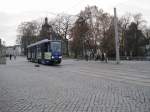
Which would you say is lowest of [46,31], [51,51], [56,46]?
[51,51]

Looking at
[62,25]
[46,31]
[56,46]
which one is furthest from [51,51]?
[46,31]

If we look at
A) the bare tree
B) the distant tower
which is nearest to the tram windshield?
the bare tree

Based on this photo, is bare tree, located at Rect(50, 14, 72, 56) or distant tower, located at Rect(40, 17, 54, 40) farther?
distant tower, located at Rect(40, 17, 54, 40)

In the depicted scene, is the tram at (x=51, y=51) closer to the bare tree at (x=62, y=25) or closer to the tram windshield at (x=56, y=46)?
the tram windshield at (x=56, y=46)

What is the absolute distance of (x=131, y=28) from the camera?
88.1 m

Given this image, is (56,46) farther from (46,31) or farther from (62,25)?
(46,31)

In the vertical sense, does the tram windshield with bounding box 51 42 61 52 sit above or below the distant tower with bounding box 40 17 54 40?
below

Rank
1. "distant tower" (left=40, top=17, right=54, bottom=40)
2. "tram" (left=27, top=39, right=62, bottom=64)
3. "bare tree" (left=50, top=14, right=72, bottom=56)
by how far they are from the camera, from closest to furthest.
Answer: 1. "tram" (left=27, top=39, right=62, bottom=64)
2. "bare tree" (left=50, top=14, right=72, bottom=56)
3. "distant tower" (left=40, top=17, right=54, bottom=40)

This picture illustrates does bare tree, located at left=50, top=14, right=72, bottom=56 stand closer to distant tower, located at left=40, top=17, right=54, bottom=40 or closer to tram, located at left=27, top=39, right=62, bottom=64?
distant tower, located at left=40, top=17, right=54, bottom=40

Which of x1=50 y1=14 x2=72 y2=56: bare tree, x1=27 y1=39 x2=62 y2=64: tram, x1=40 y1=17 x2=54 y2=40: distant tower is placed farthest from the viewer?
x1=40 y1=17 x2=54 y2=40: distant tower

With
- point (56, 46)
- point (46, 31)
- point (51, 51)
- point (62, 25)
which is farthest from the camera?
point (46, 31)

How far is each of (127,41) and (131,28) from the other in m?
3.75

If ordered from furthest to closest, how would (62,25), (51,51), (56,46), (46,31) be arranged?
(46,31), (62,25), (56,46), (51,51)

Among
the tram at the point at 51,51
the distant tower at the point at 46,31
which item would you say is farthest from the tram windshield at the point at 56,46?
the distant tower at the point at 46,31
